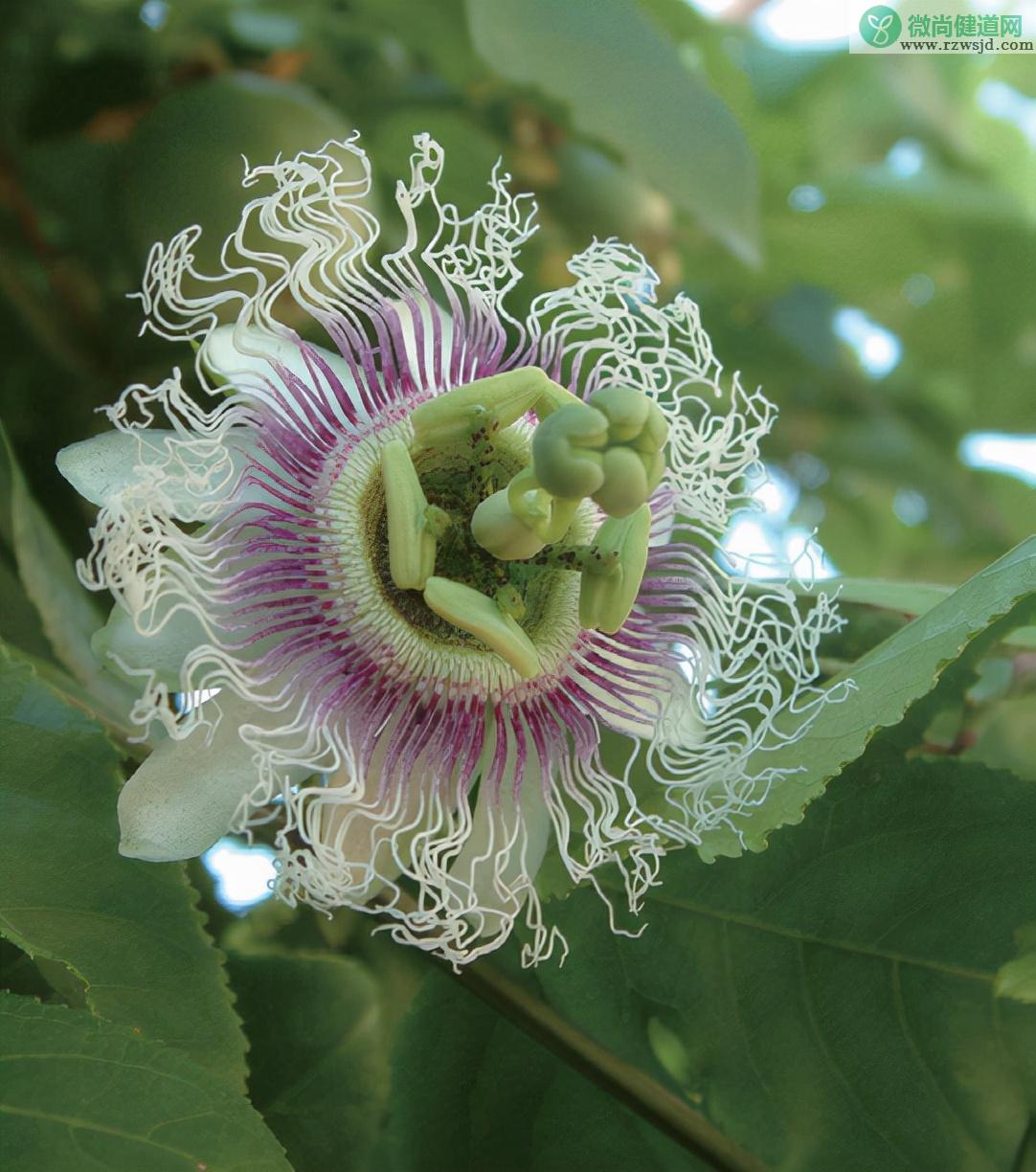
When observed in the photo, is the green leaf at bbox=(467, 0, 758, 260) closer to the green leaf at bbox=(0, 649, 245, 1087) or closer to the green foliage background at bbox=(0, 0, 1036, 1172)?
the green foliage background at bbox=(0, 0, 1036, 1172)

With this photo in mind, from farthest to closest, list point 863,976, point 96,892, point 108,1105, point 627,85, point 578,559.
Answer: point 627,85, point 863,976, point 578,559, point 96,892, point 108,1105

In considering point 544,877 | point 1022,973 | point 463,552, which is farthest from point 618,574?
point 1022,973

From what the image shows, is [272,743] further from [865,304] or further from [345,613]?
[865,304]

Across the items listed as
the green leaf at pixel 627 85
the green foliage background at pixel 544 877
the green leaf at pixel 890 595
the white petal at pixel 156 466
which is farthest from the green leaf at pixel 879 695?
the green leaf at pixel 627 85

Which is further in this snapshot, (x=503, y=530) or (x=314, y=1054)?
(x=314, y=1054)

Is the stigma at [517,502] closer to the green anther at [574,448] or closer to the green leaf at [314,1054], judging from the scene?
the green anther at [574,448]

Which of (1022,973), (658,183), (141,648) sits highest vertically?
(658,183)

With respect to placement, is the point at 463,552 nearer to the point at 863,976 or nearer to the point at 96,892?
the point at 96,892

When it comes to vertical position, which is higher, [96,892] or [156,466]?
[156,466]

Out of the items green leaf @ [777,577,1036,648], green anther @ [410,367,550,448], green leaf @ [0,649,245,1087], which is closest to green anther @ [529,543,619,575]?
green anther @ [410,367,550,448]
